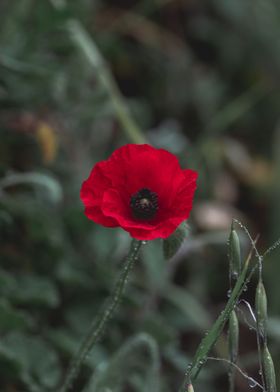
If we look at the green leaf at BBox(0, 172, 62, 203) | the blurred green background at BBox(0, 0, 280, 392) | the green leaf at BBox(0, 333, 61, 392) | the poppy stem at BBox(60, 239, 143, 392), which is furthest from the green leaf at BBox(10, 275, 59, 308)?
the poppy stem at BBox(60, 239, 143, 392)

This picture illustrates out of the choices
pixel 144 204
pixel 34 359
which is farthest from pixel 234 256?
pixel 34 359

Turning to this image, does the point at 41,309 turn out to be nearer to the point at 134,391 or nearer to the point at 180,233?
the point at 134,391

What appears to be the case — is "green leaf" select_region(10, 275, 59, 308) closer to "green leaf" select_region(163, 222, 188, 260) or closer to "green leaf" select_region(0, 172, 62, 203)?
"green leaf" select_region(0, 172, 62, 203)

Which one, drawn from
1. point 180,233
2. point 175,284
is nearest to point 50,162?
point 175,284

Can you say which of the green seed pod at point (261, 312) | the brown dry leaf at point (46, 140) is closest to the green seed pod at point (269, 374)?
the green seed pod at point (261, 312)

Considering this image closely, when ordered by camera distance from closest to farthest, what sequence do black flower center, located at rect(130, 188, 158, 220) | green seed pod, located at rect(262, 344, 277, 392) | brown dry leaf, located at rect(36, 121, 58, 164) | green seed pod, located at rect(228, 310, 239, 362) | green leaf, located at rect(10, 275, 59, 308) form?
green seed pod, located at rect(262, 344, 277, 392), green seed pod, located at rect(228, 310, 239, 362), black flower center, located at rect(130, 188, 158, 220), green leaf, located at rect(10, 275, 59, 308), brown dry leaf, located at rect(36, 121, 58, 164)

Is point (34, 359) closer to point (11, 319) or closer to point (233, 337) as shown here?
point (11, 319)

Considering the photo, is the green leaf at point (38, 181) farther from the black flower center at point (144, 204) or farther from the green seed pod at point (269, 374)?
the green seed pod at point (269, 374)
